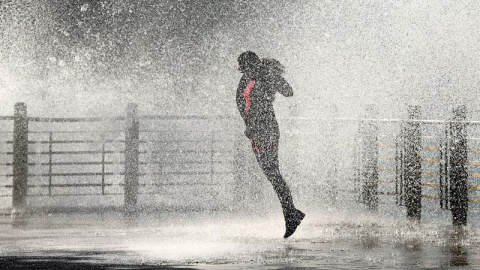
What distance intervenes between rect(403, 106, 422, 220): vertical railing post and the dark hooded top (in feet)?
12.5

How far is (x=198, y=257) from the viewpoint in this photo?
29.1 ft

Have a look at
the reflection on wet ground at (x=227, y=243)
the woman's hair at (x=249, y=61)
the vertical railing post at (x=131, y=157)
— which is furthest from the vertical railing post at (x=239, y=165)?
the woman's hair at (x=249, y=61)

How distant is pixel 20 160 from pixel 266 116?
6601mm

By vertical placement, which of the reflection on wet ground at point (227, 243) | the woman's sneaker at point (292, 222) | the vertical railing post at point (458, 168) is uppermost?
the vertical railing post at point (458, 168)

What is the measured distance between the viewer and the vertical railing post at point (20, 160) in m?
15.7

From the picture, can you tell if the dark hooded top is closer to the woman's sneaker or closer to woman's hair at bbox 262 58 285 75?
woman's hair at bbox 262 58 285 75

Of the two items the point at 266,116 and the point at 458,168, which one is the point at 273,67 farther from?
the point at 458,168

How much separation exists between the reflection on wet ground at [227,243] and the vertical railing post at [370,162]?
4.48 feet

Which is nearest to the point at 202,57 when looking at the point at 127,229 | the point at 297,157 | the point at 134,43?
the point at 134,43

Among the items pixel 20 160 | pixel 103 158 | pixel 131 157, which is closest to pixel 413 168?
pixel 131 157

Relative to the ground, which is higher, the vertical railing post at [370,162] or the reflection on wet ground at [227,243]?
the vertical railing post at [370,162]

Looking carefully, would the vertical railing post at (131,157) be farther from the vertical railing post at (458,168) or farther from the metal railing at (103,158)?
the vertical railing post at (458,168)

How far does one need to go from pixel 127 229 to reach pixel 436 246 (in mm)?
4000

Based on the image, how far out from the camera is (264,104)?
1064 centimetres
